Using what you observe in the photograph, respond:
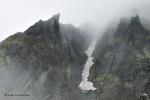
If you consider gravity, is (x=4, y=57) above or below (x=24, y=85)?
above

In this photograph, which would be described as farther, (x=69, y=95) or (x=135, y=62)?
(x=135, y=62)

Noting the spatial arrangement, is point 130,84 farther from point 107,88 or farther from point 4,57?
point 4,57

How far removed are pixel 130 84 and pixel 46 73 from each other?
46582 millimetres

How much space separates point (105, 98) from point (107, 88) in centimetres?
865

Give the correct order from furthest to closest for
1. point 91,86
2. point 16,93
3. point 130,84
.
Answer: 1. point 91,86
2. point 130,84
3. point 16,93

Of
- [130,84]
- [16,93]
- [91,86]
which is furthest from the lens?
[91,86]

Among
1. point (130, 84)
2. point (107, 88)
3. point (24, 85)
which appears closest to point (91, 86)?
point (107, 88)

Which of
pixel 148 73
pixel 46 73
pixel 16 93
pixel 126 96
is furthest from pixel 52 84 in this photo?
pixel 148 73

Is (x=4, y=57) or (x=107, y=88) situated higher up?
(x=4, y=57)

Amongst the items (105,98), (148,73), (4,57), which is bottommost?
(105,98)

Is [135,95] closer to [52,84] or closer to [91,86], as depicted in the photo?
[91,86]

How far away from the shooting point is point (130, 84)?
610 feet

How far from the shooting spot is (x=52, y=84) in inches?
7239

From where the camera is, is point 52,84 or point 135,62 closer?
point 52,84
